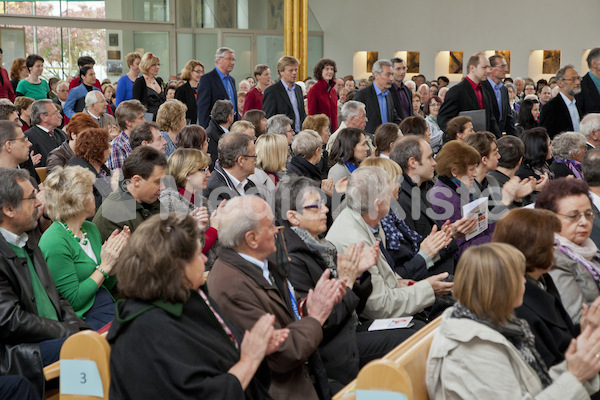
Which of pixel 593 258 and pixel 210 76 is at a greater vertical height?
pixel 210 76

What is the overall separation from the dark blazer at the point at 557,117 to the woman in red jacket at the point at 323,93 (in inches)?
110

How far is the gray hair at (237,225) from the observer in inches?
112

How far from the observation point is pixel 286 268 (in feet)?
9.97

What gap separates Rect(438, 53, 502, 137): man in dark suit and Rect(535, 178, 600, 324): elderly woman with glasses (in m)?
4.42

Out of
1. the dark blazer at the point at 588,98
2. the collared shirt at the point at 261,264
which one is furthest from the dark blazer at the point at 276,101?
the collared shirt at the point at 261,264

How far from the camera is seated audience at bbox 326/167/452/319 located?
3.54 metres

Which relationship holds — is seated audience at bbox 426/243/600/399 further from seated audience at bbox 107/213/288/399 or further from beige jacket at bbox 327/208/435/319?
beige jacket at bbox 327/208/435/319

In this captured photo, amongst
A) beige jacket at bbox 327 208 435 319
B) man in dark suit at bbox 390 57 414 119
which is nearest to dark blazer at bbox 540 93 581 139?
man in dark suit at bbox 390 57 414 119

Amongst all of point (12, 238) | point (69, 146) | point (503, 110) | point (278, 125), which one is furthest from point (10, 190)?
point (503, 110)

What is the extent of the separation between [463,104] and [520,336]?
5838 millimetres

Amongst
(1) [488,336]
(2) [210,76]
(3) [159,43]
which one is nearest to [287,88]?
(2) [210,76]

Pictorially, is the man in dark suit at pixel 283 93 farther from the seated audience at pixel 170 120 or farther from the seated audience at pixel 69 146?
the seated audience at pixel 69 146

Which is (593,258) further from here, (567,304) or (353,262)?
(353,262)

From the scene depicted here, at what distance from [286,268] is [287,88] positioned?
6.02 meters
